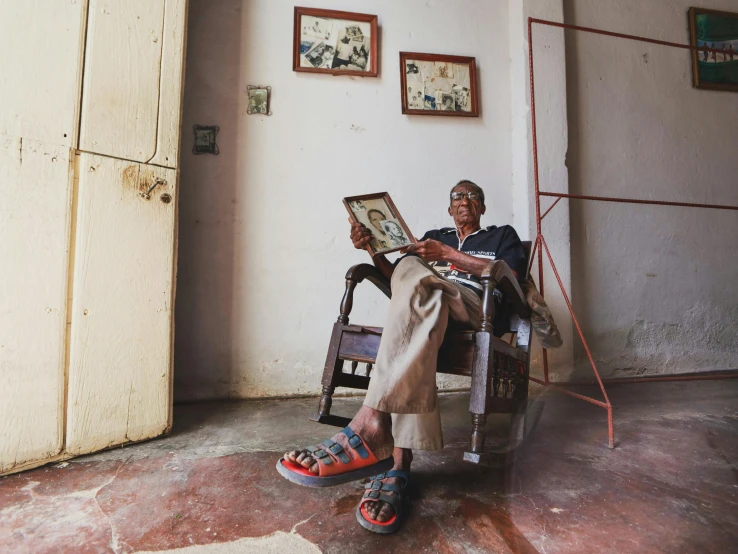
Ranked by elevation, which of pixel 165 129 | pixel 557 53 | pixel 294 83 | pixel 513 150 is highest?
pixel 557 53

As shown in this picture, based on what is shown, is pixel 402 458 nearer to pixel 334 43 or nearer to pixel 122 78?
pixel 122 78

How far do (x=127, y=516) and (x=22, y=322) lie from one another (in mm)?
858

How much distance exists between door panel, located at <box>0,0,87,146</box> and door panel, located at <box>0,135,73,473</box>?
83 mm

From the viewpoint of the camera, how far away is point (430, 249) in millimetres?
1601

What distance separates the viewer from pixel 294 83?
2.44 metres

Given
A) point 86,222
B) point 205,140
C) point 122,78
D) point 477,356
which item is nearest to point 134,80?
point 122,78

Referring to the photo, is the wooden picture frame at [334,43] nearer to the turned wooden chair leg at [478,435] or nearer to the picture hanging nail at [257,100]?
the picture hanging nail at [257,100]

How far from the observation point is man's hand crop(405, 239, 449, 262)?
5.19 feet

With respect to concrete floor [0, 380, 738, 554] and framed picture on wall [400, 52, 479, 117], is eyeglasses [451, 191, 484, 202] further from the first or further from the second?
concrete floor [0, 380, 738, 554]

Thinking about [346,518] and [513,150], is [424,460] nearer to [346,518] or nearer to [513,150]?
[346,518]

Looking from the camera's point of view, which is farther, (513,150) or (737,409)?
(513,150)

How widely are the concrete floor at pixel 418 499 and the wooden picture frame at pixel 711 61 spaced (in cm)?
248

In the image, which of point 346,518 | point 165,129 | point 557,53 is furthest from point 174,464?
point 557,53

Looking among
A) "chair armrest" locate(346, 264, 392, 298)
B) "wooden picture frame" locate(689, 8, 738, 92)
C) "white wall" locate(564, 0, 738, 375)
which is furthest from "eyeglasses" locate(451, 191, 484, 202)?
"wooden picture frame" locate(689, 8, 738, 92)
